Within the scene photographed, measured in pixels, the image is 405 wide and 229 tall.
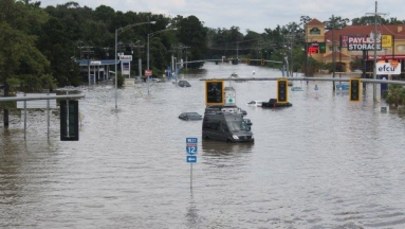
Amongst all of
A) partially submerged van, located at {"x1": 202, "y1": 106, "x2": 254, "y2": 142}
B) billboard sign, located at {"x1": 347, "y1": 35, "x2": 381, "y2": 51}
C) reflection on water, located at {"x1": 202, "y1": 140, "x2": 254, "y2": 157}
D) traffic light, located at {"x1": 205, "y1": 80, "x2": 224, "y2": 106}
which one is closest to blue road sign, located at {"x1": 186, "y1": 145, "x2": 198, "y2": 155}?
traffic light, located at {"x1": 205, "y1": 80, "x2": 224, "y2": 106}

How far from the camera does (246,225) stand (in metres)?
27.2

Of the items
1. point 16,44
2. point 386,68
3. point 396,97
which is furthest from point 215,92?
point 396,97

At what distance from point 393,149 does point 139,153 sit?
16.0 m

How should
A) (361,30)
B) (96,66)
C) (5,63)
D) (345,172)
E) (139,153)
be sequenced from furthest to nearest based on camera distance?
(361,30), (96,66), (5,63), (139,153), (345,172)

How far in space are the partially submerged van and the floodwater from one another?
3.23 ft

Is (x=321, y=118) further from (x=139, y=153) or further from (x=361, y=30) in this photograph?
(x=361, y=30)

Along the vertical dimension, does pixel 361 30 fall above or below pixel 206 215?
above

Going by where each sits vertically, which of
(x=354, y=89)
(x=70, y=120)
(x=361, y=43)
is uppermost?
(x=361, y=43)

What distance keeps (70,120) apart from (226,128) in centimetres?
2413

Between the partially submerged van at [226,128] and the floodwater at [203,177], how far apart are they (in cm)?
99

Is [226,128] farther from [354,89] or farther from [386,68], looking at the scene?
[354,89]

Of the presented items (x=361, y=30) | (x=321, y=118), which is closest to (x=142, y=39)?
(x=361, y=30)

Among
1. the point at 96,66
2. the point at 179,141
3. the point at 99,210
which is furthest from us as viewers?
the point at 96,66

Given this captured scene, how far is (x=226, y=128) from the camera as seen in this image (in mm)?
53031
